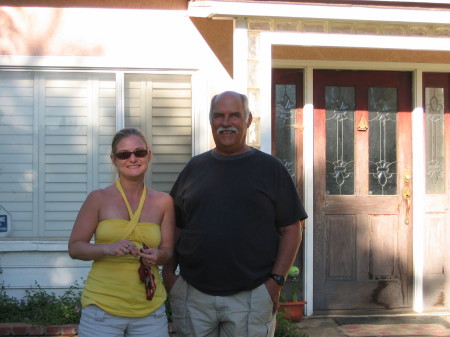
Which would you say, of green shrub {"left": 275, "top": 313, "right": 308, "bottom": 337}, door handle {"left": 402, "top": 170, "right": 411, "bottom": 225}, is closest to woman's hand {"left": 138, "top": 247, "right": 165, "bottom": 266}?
green shrub {"left": 275, "top": 313, "right": 308, "bottom": 337}

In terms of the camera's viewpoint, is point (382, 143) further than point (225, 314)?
Yes

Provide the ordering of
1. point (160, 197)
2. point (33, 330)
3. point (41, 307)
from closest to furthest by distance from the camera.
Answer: point (160, 197), point (33, 330), point (41, 307)

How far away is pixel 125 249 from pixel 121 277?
155 millimetres

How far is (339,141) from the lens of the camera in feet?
20.9

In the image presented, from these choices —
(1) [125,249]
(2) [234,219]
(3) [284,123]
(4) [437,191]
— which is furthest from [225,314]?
(4) [437,191]

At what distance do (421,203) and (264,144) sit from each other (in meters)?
1.91

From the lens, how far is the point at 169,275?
3.46m

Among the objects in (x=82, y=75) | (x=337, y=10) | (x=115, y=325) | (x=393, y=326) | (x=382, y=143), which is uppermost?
(x=337, y=10)

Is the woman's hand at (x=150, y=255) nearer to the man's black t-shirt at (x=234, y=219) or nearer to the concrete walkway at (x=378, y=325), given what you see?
the man's black t-shirt at (x=234, y=219)

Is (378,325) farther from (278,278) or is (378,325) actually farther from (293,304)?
(278,278)

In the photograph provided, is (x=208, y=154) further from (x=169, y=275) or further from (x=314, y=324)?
(x=314, y=324)

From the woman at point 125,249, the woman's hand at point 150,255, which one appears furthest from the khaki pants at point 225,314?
the woman's hand at point 150,255

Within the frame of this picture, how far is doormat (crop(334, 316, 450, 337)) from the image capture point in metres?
5.77

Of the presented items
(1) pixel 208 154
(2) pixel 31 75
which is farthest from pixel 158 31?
(1) pixel 208 154
